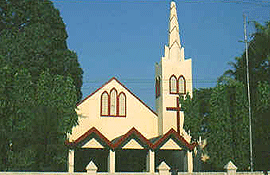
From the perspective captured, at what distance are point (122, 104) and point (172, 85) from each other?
4.65 meters

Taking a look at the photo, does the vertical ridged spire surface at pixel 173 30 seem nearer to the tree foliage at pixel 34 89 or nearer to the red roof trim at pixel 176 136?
the tree foliage at pixel 34 89

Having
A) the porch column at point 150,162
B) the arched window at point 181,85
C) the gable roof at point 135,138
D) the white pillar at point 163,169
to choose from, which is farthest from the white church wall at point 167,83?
the white pillar at point 163,169

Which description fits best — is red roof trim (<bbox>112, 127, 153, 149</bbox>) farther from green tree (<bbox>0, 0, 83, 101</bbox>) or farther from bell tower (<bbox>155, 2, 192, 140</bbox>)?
green tree (<bbox>0, 0, 83, 101</bbox>)

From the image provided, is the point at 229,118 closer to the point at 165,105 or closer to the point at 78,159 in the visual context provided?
the point at 165,105

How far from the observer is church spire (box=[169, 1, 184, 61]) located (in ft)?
130

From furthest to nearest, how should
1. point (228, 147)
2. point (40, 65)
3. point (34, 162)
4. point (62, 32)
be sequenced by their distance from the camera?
point (62, 32) < point (40, 65) < point (228, 147) < point (34, 162)

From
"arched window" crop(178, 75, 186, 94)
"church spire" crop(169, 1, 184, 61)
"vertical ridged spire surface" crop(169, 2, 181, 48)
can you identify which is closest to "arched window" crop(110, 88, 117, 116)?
"arched window" crop(178, 75, 186, 94)

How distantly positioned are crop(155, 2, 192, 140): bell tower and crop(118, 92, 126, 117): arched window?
3050 mm

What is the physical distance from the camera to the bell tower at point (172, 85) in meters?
38.3

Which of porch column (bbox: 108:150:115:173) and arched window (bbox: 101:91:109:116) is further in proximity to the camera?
arched window (bbox: 101:91:109:116)

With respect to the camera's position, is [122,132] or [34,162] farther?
[122,132]

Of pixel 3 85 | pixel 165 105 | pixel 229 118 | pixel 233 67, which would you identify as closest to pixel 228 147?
pixel 229 118

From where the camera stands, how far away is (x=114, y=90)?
129ft

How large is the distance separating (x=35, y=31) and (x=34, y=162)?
11576 millimetres
